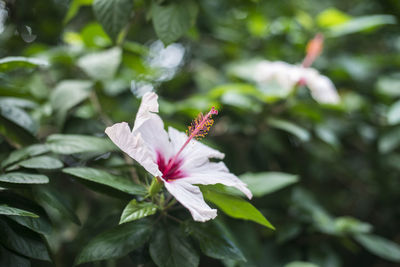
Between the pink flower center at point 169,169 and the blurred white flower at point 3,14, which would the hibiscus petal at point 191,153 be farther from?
the blurred white flower at point 3,14

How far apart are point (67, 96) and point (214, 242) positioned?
0.83 m

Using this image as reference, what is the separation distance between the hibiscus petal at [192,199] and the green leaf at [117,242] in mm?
195

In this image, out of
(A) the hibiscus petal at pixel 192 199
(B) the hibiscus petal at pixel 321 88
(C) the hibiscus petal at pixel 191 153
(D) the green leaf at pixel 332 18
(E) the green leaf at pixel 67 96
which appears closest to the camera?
(A) the hibiscus petal at pixel 192 199

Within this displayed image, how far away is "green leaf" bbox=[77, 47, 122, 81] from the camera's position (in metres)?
Answer: 1.35

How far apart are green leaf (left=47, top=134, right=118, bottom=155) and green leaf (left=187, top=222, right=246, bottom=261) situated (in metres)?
0.38

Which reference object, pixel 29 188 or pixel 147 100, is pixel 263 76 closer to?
pixel 147 100

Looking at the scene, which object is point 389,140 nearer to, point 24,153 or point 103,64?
point 103,64

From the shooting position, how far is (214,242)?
35.8 inches

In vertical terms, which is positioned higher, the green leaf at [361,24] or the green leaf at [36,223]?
the green leaf at [361,24]

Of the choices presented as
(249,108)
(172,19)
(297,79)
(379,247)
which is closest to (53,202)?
(172,19)

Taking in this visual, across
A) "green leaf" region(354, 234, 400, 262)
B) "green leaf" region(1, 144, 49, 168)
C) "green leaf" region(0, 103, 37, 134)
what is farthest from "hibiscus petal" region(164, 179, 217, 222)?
"green leaf" region(354, 234, 400, 262)

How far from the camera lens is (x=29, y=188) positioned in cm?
92

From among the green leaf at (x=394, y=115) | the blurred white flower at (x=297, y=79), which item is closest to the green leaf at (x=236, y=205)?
the blurred white flower at (x=297, y=79)

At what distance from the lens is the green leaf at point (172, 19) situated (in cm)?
104
